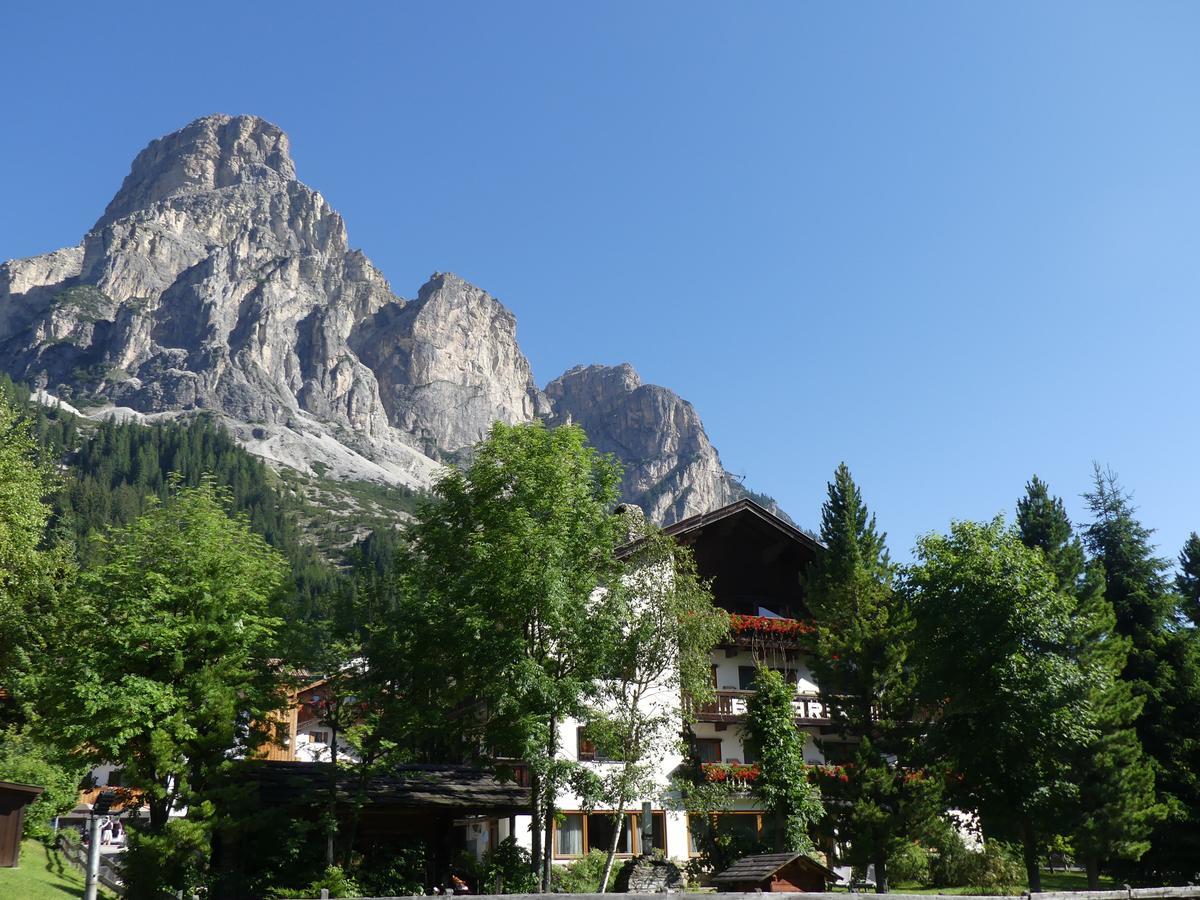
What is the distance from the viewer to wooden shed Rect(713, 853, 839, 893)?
2083 cm

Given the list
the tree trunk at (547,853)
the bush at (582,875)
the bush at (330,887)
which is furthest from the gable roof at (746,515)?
the bush at (330,887)

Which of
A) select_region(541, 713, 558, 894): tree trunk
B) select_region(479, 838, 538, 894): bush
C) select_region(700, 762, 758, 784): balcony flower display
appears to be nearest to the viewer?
select_region(541, 713, 558, 894): tree trunk

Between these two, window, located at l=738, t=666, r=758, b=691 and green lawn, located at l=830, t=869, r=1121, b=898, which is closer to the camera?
green lawn, located at l=830, t=869, r=1121, b=898

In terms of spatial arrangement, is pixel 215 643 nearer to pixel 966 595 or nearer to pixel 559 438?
pixel 559 438

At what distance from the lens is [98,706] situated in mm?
22828

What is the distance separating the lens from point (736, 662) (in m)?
45.4

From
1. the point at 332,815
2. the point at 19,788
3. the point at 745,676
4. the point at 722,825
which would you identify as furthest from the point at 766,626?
the point at 19,788

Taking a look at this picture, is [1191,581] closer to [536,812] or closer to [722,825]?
[722,825]

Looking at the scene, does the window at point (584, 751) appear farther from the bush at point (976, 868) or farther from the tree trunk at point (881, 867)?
the bush at point (976, 868)

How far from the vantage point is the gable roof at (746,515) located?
145ft

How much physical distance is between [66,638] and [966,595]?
27127mm

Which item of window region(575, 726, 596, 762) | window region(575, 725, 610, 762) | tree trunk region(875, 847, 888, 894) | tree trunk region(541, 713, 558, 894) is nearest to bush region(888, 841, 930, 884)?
tree trunk region(875, 847, 888, 894)

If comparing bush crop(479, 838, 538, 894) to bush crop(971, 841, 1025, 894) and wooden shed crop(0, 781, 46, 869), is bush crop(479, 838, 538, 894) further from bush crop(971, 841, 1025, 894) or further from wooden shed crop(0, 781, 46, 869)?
bush crop(971, 841, 1025, 894)

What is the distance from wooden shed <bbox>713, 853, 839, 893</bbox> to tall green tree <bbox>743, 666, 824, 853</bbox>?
405 inches
